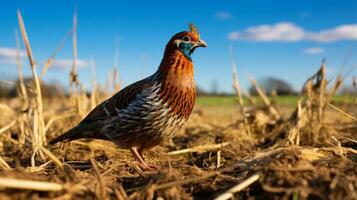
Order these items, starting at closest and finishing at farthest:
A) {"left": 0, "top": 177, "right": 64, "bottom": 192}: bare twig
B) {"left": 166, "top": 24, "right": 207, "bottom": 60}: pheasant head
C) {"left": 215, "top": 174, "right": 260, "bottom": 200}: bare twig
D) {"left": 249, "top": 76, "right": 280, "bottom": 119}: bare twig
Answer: {"left": 0, "top": 177, "right": 64, "bottom": 192}: bare twig < {"left": 215, "top": 174, "right": 260, "bottom": 200}: bare twig < {"left": 166, "top": 24, "right": 207, "bottom": 60}: pheasant head < {"left": 249, "top": 76, "right": 280, "bottom": 119}: bare twig

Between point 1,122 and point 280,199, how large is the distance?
30.1ft

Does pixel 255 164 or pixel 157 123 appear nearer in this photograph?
pixel 255 164

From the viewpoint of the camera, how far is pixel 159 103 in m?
4.57

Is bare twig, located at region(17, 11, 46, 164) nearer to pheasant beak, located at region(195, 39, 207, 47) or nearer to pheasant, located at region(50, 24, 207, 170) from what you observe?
pheasant, located at region(50, 24, 207, 170)

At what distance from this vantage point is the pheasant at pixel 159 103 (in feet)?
15.0

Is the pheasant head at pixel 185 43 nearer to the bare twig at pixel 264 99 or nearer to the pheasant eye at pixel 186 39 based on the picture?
the pheasant eye at pixel 186 39

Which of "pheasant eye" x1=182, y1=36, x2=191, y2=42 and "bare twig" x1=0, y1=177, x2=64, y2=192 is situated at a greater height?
"pheasant eye" x1=182, y1=36, x2=191, y2=42

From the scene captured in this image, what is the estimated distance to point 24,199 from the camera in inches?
95.7

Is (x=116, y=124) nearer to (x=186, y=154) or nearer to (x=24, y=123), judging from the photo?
(x=186, y=154)

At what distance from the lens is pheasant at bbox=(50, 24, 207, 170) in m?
4.58

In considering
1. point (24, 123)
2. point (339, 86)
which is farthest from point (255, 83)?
point (24, 123)

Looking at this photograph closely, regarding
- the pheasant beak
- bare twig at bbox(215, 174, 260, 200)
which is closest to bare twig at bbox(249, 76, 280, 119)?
the pheasant beak

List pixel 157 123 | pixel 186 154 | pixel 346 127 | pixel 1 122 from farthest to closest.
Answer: pixel 1 122 → pixel 346 127 → pixel 186 154 → pixel 157 123

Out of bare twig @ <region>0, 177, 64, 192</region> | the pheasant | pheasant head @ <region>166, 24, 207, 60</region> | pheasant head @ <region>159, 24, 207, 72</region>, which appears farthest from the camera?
pheasant head @ <region>166, 24, 207, 60</region>
